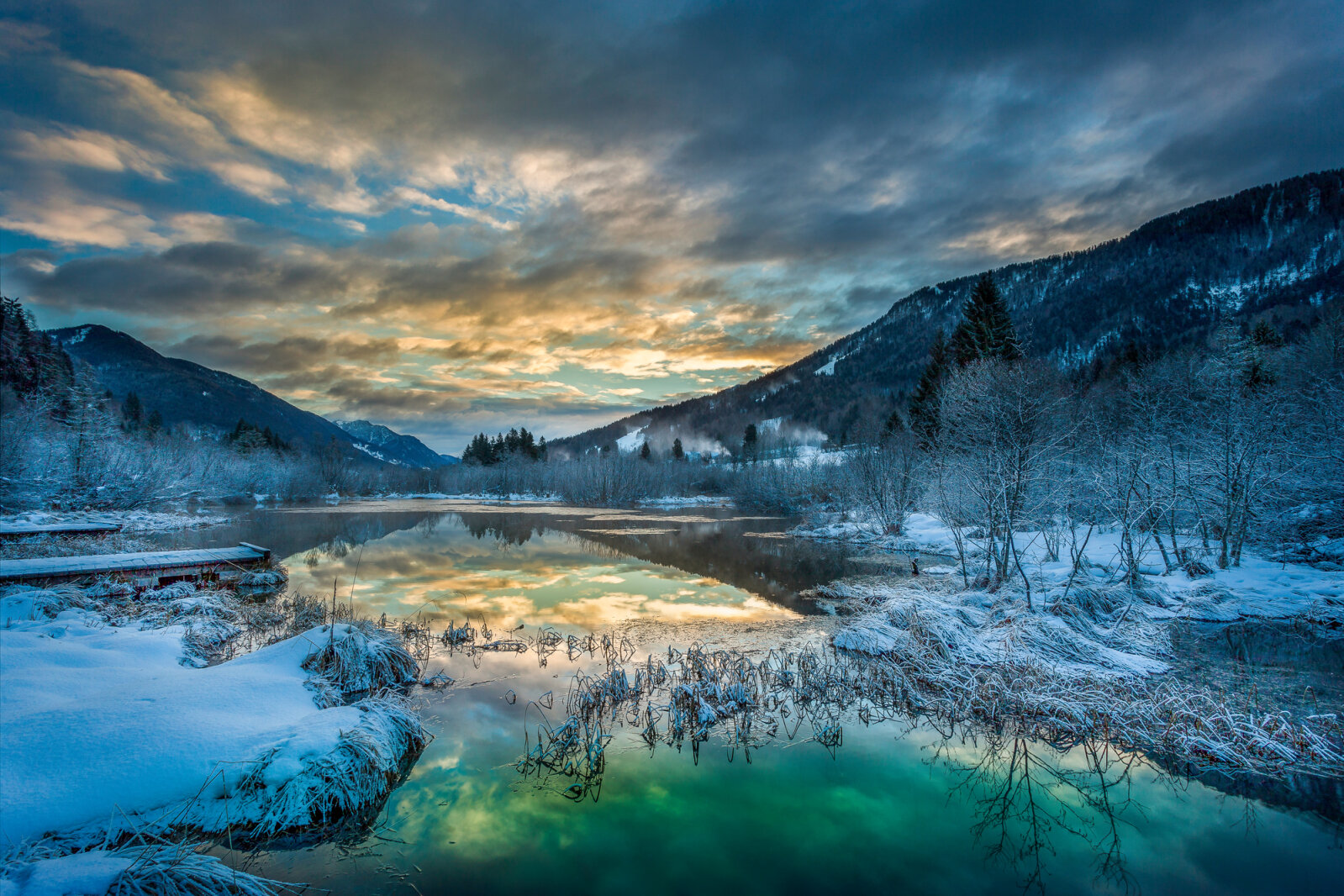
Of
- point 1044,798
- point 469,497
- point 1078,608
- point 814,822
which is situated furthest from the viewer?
point 469,497

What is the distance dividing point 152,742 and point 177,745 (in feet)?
0.62


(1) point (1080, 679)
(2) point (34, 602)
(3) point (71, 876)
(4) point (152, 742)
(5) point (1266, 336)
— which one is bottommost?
(1) point (1080, 679)

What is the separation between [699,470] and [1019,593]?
7638cm

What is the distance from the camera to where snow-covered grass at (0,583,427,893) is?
409 centimetres

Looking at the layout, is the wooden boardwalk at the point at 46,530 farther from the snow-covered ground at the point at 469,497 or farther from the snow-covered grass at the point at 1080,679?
the snow-covered ground at the point at 469,497

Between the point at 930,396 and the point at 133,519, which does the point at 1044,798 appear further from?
Answer: the point at 133,519

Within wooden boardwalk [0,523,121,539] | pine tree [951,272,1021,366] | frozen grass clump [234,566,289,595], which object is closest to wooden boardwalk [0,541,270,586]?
frozen grass clump [234,566,289,595]

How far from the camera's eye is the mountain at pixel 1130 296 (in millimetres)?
93188

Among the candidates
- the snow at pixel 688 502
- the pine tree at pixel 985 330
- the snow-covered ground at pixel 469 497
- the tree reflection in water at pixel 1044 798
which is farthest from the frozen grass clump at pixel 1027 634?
the snow-covered ground at pixel 469 497

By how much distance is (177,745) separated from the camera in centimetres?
480

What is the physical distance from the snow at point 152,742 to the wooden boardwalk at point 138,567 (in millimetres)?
6756

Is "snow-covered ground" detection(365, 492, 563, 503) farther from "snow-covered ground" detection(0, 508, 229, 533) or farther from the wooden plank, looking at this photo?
the wooden plank

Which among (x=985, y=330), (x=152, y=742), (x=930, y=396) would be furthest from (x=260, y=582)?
(x=985, y=330)

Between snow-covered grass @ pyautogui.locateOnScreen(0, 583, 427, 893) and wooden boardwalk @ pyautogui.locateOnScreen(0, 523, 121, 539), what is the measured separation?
54.8 ft
